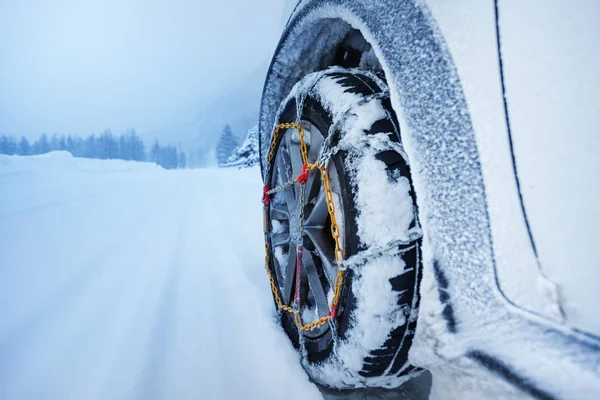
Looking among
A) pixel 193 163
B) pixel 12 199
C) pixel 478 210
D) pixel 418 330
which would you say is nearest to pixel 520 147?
pixel 478 210

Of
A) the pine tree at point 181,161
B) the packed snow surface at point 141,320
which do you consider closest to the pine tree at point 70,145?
the pine tree at point 181,161

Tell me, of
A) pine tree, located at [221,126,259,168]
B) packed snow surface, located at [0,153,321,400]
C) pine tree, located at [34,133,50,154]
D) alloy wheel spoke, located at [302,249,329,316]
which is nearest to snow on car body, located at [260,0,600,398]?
alloy wheel spoke, located at [302,249,329,316]

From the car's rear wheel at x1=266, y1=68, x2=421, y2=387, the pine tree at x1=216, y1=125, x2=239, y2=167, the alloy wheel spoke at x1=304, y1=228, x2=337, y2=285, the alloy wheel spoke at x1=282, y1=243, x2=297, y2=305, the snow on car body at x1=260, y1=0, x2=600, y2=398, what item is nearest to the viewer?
the snow on car body at x1=260, y1=0, x2=600, y2=398

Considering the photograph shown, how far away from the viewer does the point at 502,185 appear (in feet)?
1.49

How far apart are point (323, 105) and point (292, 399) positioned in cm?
114

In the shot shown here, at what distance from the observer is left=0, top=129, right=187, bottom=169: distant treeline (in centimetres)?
5494

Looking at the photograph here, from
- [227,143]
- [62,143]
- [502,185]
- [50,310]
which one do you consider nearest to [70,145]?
[62,143]

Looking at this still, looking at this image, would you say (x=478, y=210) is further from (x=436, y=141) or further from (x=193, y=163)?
(x=193, y=163)

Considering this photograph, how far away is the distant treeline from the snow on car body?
64974 millimetres

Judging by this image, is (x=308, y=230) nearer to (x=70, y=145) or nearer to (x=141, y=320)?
(x=141, y=320)

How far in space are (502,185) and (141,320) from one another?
1843 mm

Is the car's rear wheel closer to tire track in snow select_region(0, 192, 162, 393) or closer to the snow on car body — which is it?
the snow on car body

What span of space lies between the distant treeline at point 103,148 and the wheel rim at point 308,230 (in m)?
64.0

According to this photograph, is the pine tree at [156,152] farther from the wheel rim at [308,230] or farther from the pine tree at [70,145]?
the wheel rim at [308,230]
